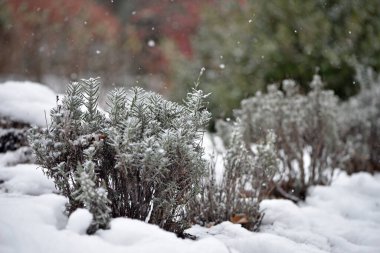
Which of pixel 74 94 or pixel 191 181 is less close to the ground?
pixel 74 94

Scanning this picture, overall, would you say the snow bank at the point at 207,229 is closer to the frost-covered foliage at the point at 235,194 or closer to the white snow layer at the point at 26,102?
the frost-covered foliage at the point at 235,194

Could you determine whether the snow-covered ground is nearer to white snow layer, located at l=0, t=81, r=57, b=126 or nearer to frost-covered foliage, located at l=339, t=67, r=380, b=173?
white snow layer, located at l=0, t=81, r=57, b=126

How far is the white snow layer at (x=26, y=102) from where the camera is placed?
3.97 meters

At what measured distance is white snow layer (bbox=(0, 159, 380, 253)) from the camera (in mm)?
1688

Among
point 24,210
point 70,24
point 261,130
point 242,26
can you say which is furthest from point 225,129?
point 70,24

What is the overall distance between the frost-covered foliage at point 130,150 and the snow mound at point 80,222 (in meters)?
0.22

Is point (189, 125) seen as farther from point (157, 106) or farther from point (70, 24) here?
point (70, 24)

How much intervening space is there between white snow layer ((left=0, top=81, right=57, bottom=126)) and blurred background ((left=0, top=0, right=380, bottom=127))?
250 cm

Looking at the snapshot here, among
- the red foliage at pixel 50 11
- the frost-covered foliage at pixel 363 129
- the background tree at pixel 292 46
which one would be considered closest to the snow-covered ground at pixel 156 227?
the frost-covered foliage at pixel 363 129

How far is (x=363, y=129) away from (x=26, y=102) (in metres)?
4.15

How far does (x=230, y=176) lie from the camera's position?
2979 mm

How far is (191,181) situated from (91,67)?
25.0 feet

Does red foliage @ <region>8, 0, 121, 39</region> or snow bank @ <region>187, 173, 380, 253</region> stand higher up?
red foliage @ <region>8, 0, 121, 39</region>

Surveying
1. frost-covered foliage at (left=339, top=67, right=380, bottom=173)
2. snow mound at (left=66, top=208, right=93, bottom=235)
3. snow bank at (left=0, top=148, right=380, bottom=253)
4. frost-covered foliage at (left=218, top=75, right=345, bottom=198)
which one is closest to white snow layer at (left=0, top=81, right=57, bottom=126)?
snow bank at (left=0, top=148, right=380, bottom=253)
